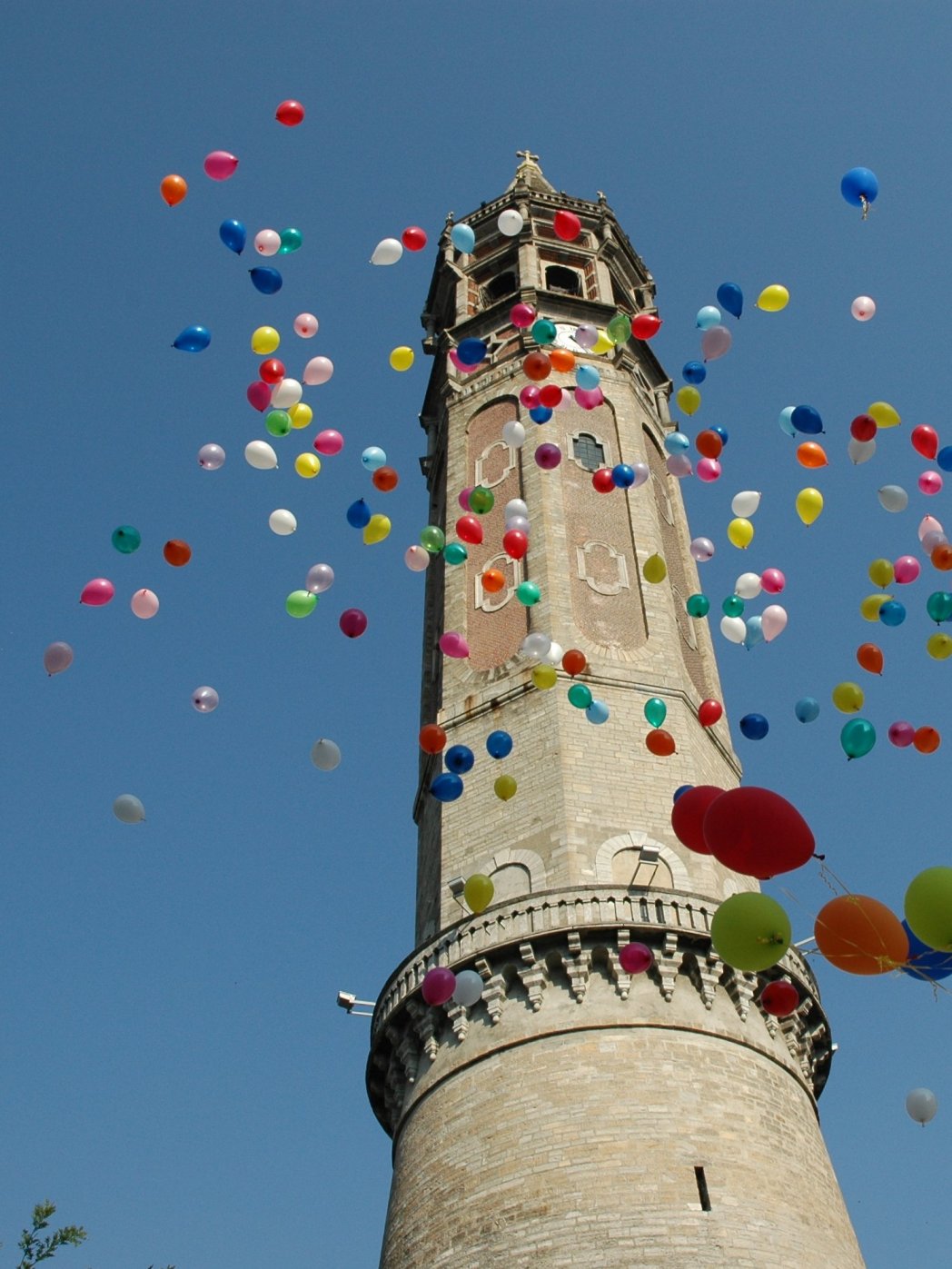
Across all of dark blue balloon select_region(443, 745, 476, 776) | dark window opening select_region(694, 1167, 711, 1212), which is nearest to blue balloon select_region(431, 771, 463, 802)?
dark blue balloon select_region(443, 745, 476, 776)

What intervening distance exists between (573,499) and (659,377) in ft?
27.1

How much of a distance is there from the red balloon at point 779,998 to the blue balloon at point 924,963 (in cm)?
610

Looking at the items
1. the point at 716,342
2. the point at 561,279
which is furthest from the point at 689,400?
the point at 561,279

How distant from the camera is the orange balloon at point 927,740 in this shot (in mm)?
18031

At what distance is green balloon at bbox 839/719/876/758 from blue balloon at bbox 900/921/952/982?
4.36 meters

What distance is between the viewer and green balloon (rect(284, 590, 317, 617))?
19922mm

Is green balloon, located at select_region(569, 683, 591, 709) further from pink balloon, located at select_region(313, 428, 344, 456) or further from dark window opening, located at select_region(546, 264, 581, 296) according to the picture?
dark window opening, located at select_region(546, 264, 581, 296)

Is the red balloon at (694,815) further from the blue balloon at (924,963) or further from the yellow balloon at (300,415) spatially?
the yellow balloon at (300,415)

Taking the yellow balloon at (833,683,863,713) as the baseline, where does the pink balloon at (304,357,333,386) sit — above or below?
above

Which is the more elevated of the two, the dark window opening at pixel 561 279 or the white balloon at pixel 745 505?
the dark window opening at pixel 561 279

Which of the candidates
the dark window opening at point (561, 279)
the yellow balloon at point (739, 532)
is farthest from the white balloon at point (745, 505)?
the dark window opening at point (561, 279)

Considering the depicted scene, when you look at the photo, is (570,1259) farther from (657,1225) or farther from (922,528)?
(922,528)

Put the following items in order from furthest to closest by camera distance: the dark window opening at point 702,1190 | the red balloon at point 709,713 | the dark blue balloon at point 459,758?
the red balloon at point 709,713, the dark blue balloon at point 459,758, the dark window opening at point 702,1190

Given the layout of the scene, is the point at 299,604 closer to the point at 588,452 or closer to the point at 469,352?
the point at 469,352
